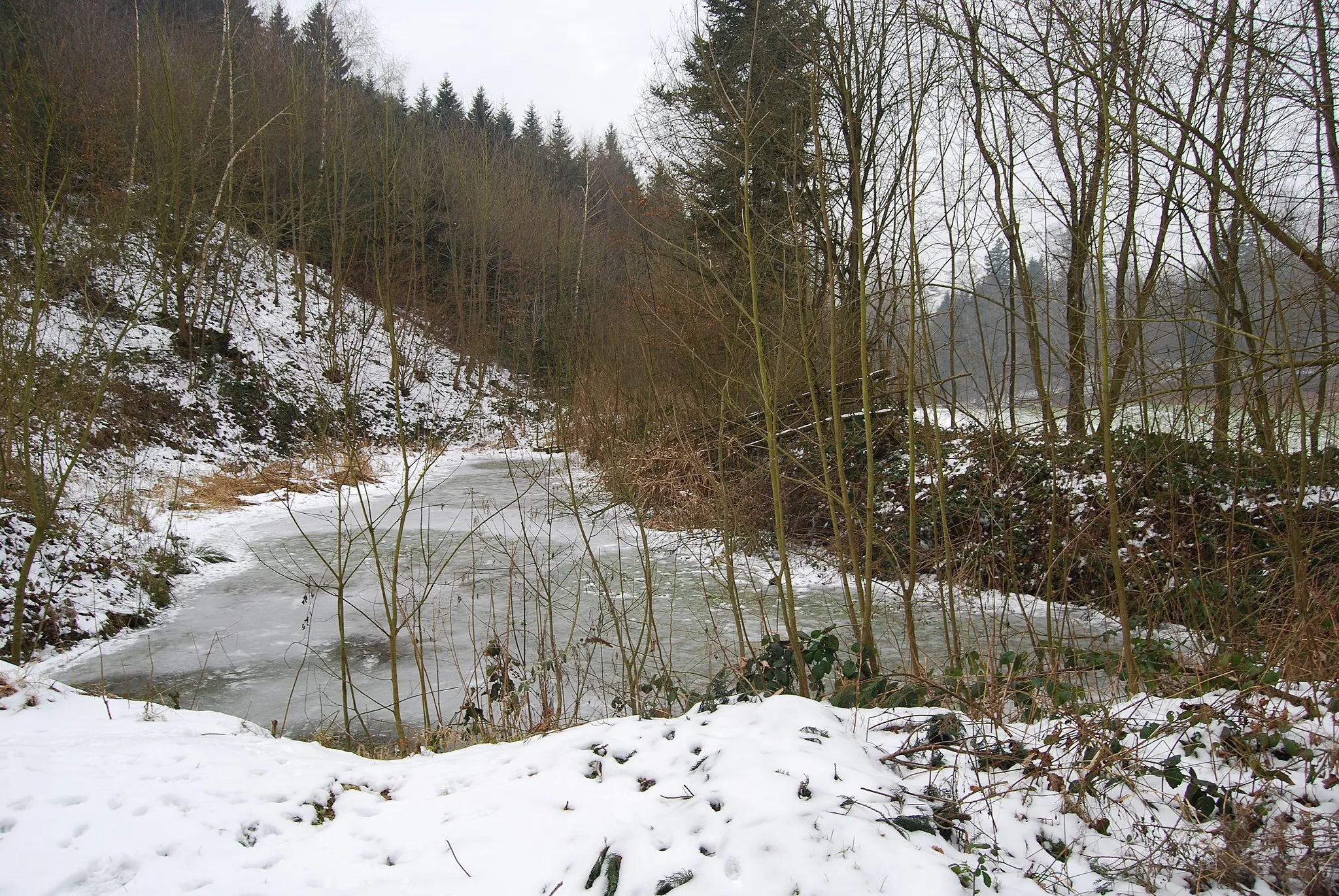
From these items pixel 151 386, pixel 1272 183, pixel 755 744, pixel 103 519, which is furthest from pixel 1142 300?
pixel 151 386

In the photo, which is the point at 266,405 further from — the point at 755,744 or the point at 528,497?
the point at 755,744

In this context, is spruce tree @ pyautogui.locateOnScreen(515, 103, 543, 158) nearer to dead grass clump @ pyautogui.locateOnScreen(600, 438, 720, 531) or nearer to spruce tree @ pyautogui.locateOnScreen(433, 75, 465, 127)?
spruce tree @ pyautogui.locateOnScreen(433, 75, 465, 127)

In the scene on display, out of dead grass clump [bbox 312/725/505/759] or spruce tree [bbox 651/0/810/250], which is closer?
spruce tree [bbox 651/0/810/250]

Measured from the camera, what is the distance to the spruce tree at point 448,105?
135ft

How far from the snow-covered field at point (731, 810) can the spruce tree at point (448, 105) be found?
4217 centimetres

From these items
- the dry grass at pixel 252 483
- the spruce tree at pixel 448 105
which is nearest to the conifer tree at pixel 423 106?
the spruce tree at pixel 448 105

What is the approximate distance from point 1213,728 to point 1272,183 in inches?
205

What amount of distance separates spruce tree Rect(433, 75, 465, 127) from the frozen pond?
117ft

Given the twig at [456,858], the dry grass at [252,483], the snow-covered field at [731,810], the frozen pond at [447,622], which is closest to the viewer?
the snow-covered field at [731,810]

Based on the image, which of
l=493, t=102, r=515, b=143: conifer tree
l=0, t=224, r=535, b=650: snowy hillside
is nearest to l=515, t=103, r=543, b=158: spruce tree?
l=493, t=102, r=515, b=143: conifer tree

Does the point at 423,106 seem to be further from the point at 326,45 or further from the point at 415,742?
the point at 415,742

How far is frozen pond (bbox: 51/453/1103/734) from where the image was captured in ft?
17.1

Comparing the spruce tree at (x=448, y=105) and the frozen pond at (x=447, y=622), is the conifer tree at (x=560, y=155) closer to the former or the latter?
the spruce tree at (x=448, y=105)

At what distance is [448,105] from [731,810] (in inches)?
1856
